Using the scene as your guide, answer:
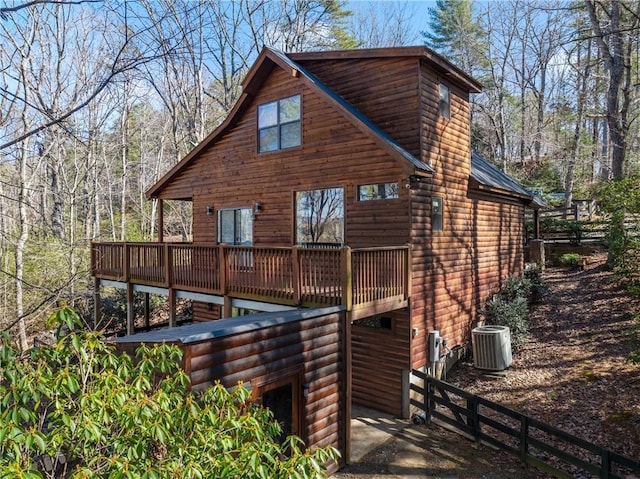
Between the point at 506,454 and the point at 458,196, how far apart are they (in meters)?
5.89

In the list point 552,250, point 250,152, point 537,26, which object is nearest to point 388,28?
point 537,26

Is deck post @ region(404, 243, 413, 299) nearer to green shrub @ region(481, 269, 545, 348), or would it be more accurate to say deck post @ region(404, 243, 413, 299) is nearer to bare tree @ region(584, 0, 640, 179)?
green shrub @ region(481, 269, 545, 348)

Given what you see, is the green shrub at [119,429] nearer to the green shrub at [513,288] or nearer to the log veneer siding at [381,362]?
→ the log veneer siding at [381,362]

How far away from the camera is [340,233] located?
991cm

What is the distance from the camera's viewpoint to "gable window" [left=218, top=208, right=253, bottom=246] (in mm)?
12023

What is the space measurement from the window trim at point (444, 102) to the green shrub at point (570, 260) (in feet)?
36.0

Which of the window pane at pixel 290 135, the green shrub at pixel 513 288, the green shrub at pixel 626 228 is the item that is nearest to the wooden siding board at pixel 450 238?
the green shrub at pixel 513 288

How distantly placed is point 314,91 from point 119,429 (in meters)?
8.65

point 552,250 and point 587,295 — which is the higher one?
point 552,250

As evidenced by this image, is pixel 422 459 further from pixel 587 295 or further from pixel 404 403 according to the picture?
pixel 587 295

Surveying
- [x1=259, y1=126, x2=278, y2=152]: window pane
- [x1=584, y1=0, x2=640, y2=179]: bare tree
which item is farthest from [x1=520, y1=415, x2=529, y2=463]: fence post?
[x1=584, y1=0, x2=640, y2=179]: bare tree

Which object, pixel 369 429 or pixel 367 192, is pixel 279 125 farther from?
pixel 369 429

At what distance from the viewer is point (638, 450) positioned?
6.72 meters

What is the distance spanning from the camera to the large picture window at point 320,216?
9.91 m
